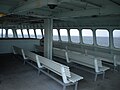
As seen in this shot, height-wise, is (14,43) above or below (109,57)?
above

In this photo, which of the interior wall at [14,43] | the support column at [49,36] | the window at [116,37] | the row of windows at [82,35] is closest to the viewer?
the support column at [49,36]

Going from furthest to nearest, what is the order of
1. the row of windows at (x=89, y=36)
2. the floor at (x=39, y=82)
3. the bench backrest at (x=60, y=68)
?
the row of windows at (x=89, y=36), the floor at (x=39, y=82), the bench backrest at (x=60, y=68)

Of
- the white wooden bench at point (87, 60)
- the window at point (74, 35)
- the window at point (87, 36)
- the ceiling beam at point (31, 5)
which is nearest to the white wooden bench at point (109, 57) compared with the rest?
the white wooden bench at point (87, 60)

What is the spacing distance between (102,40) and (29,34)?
9570 mm

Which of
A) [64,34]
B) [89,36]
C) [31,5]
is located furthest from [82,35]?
[31,5]

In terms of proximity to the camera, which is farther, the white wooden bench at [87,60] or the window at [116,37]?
the window at [116,37]

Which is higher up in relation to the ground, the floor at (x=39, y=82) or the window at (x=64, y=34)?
the window at (x=64, y=34)

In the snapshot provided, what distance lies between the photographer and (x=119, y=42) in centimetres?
866

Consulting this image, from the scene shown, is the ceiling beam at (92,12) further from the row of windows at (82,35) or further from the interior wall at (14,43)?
the interior wall at (14,43)

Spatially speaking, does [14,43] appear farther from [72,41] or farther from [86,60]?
[86,60]

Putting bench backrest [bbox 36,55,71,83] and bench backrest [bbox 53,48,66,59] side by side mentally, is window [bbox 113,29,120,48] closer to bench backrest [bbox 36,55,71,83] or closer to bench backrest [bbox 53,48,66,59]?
bench backrest [bbox 53,48,66,59]

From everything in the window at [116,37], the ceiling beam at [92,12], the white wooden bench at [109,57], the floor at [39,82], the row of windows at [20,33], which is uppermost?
the ceiling beam at [92,12]

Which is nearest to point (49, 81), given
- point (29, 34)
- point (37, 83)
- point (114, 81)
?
point (37, 83)

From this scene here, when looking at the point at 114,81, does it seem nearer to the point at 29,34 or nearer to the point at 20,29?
the point at 29,34
